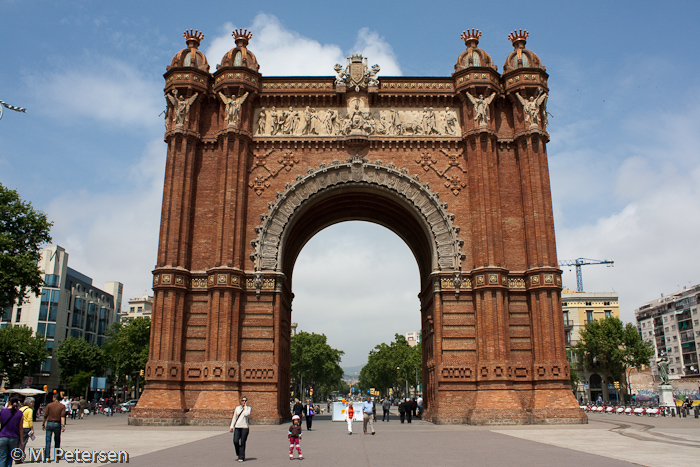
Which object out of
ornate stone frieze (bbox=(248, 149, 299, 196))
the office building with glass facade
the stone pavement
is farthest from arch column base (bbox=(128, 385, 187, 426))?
the office building with glass facade

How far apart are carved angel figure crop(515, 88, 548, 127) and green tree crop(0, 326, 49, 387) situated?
53.6 m

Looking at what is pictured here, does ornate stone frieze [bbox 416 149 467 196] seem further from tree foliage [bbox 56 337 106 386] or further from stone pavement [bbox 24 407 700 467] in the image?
tree foliage [bbox 56 337 106 386]

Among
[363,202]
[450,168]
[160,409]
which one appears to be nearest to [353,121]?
[363,202]

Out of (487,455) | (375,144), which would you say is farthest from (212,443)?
(375,144)

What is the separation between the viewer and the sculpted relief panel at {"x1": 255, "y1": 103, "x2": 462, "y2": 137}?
3294 centimetres

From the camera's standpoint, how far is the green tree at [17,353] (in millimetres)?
57469

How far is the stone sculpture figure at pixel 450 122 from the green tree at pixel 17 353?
4944 centimetres

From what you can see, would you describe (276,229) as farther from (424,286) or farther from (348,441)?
(348,441)

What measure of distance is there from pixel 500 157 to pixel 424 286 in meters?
9.21

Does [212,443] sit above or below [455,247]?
below

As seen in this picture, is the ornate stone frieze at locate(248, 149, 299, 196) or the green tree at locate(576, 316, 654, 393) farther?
the green tree at locate(576, 316, 654, 393)

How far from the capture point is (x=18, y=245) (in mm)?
36156

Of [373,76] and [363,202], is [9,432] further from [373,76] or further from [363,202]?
[373,76]

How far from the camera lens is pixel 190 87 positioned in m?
31.7
